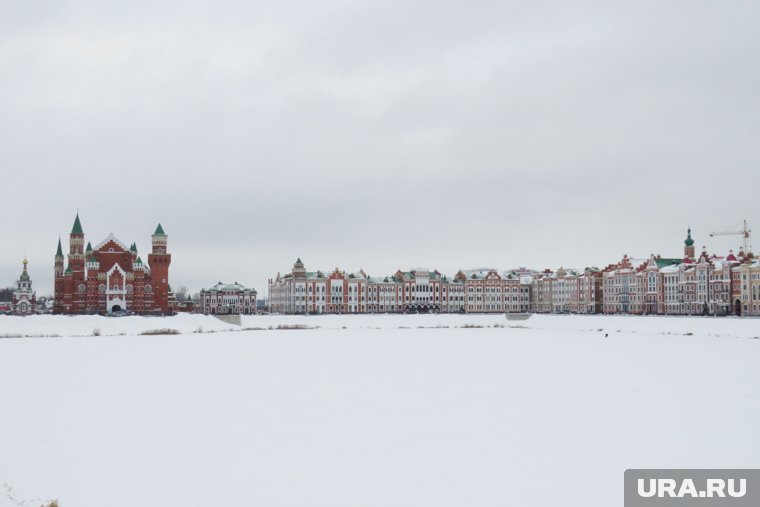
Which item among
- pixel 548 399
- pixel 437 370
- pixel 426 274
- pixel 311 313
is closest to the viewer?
pixel 548 399

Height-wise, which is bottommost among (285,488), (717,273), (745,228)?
(285,488)

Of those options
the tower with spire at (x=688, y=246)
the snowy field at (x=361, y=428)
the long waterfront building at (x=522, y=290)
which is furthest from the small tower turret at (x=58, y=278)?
the tower with spire at (x=688, y=246)

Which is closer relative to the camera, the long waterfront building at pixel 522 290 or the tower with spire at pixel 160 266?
the tower with spire at pixel 160 266

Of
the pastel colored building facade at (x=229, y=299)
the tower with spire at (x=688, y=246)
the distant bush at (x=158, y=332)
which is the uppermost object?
the tower with spire at (x=688, y=246)

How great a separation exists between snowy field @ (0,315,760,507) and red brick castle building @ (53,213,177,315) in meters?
69.1

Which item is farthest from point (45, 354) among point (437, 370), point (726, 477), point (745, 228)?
point (745, 228)

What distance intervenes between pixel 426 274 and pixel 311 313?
78.9ft

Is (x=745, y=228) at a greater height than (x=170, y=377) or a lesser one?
greater

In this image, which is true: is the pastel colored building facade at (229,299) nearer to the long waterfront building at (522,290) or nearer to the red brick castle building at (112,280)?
the long waterfront building at (522,290)

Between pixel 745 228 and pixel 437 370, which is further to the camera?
pixel 745 228

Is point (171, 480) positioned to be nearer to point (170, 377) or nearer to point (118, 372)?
point (170, 377)

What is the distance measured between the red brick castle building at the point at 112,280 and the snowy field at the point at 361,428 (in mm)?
69070

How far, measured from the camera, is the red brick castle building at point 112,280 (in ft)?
352

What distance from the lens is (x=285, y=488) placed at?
15.9 meters
